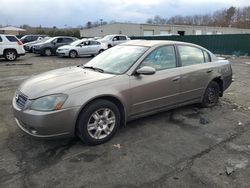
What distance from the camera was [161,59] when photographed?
4.97 metres

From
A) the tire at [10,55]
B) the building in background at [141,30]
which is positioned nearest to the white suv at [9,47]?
the tire at [10,55]

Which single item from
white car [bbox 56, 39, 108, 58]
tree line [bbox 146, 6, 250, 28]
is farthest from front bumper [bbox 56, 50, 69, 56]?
tree line [bbox 146, 6, 250, 28]

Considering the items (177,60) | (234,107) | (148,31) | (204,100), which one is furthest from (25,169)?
(148,31)

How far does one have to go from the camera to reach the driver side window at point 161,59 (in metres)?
4.75

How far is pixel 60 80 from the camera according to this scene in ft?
13.7

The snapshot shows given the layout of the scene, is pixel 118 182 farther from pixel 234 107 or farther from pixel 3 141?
pixel 234 107

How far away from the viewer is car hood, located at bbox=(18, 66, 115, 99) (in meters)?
3.83

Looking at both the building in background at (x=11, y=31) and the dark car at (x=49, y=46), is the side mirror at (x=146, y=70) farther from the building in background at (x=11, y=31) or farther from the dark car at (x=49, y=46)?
the building in background at (x=11, y=31)

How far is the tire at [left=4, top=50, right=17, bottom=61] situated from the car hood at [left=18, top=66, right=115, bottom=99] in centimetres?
1357

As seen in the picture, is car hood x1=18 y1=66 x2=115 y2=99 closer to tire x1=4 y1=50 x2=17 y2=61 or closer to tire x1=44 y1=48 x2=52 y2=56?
tire x1=4 y1=50 x2=17 y2=61

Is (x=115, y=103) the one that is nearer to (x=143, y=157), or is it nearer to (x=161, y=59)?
(x=143, y=157)

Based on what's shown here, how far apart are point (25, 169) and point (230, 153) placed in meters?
2.85

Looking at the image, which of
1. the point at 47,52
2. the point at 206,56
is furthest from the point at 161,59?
the point at 47,52

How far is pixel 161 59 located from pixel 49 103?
227cm
